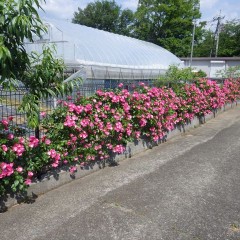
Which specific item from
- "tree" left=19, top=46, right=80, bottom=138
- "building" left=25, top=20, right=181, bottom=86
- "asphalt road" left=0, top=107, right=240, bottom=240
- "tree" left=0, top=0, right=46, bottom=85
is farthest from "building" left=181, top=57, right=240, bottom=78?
"tree" left=0, top=0, right=46, bottom=85

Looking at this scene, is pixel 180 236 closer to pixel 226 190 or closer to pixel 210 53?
pixel 226 190

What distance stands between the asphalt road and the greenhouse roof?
26.8 feet

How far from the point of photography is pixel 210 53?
155 ft

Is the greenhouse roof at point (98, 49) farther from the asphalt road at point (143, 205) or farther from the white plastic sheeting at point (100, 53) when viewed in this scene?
the asphalt road at point (143, 205)

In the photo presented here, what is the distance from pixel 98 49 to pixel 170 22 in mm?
30402

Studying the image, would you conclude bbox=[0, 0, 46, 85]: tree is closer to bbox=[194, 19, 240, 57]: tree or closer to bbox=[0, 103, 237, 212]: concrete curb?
bbox=[0, 103, 237, 212]: concrete curb

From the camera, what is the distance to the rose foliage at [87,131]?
3460 mm

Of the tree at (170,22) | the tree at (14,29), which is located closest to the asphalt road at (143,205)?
the tree at (14,29)

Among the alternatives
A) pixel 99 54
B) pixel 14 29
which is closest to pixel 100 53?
pixel 99 54

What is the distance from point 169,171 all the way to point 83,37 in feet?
45.5

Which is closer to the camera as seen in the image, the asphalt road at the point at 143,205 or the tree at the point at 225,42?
the asphalt road at the point at 143,205

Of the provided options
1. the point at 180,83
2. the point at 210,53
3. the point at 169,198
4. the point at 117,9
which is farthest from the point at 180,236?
the point at 117,9

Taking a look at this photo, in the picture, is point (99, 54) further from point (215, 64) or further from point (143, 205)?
point (215, 64)

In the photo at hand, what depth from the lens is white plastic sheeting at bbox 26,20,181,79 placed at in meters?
14.3
